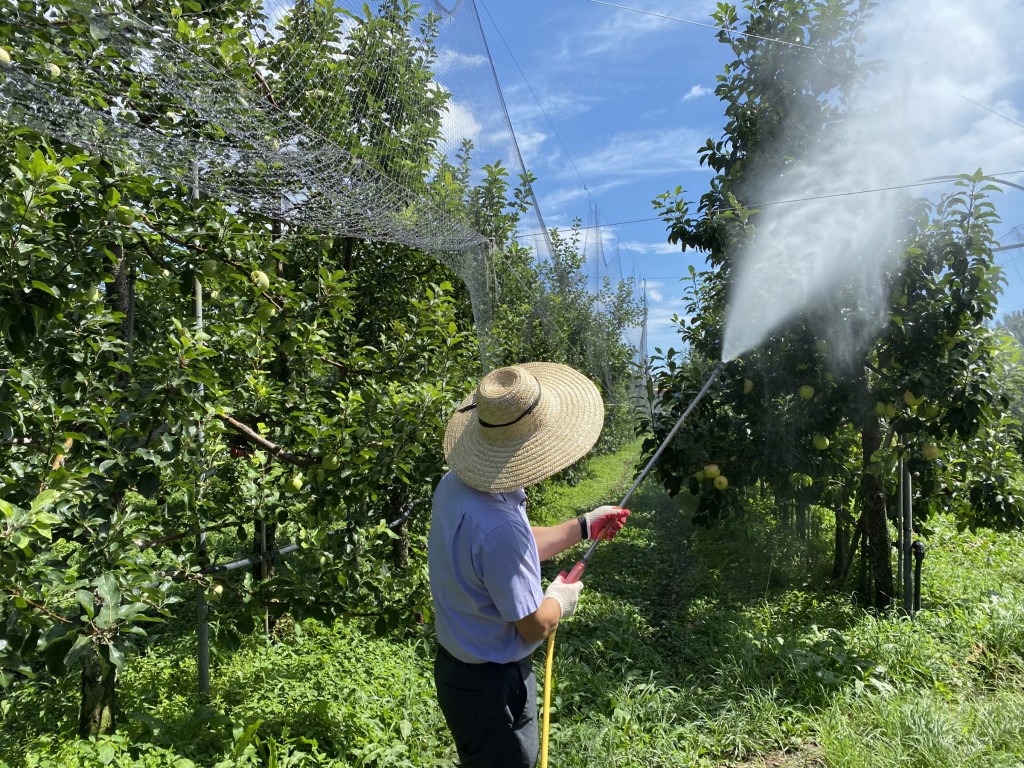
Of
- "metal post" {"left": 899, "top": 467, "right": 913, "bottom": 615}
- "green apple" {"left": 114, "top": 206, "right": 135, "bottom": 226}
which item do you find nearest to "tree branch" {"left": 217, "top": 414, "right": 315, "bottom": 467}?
"green apple" {"left": 114, "top": 206, "right": 135, "bottom": 226}

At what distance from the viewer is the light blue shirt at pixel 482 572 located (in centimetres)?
177

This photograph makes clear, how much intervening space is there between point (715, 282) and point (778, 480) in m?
1.78

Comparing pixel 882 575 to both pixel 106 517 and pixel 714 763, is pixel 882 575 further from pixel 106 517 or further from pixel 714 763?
pixel 106 517

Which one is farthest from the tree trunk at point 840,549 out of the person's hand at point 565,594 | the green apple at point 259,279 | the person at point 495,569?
the green apple at point 259,279

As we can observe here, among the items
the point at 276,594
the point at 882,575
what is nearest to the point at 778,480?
the point at 882,575

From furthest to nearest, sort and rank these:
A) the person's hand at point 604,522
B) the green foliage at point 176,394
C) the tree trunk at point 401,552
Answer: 1. the tree trunk at point 401,552
2. the person's hand at point 604,522
3. the green foliage at point 176,394

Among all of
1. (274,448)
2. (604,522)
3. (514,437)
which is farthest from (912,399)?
(274,448)

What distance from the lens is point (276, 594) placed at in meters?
2.65

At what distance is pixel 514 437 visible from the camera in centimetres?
192

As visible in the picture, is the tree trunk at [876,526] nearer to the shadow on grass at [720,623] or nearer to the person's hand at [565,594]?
the shadow on grass at [720,623]

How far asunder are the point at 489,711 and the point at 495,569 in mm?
472

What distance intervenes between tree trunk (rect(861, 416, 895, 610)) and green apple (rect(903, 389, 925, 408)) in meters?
0.59

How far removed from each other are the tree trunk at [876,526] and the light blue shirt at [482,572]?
3.70m

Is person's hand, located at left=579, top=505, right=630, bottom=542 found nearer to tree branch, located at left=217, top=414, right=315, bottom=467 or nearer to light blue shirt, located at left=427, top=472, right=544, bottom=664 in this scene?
light blue shirt, located at left=427, top=472, right=544, bottom=664
